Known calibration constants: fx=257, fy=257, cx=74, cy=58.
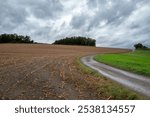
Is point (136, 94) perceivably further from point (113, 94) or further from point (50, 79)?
point (50, 79)

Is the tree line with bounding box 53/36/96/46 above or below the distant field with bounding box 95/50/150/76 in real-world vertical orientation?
above

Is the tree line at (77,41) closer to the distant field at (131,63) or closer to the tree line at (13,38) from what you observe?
the tree line at (13,38)

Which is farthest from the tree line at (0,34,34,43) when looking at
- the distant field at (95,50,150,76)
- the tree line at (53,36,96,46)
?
the distant field at (95,50,150,76)

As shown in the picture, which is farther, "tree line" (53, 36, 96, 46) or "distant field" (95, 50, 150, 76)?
"tree line" (53, 36, 96, 46)

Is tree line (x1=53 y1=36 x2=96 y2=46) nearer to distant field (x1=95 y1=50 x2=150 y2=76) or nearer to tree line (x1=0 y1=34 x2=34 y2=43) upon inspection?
tree line (x1=0 y1=34 x2=34 y2=43)

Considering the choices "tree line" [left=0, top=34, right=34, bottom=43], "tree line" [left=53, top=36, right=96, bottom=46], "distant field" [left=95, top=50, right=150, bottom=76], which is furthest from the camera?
"tree line" [left=53, top=36, right=96, bottom=46]

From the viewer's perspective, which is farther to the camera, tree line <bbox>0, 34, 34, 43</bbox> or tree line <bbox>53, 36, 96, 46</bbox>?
tree line <bbox>53, 36, 96, 46</bbox>

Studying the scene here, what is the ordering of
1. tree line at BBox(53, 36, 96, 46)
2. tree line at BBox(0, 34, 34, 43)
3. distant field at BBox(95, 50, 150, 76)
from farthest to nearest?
tree line at BBox(53, 36, 96, 46)
tree line at BBox(0, 34, 34, 43)
distant field at BBox(95, 50, 150, 76)

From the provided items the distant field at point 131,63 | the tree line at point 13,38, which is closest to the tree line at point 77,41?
the tree line at point 13,38

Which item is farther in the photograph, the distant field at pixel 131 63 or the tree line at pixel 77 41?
the tree line at pixel 77 41

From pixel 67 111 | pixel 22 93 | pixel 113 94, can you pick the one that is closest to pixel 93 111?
pixel 67 111

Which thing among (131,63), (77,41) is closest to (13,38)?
(77,41)

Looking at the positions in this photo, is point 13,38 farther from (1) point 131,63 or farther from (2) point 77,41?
(1) point 131,63

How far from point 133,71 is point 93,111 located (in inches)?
590
